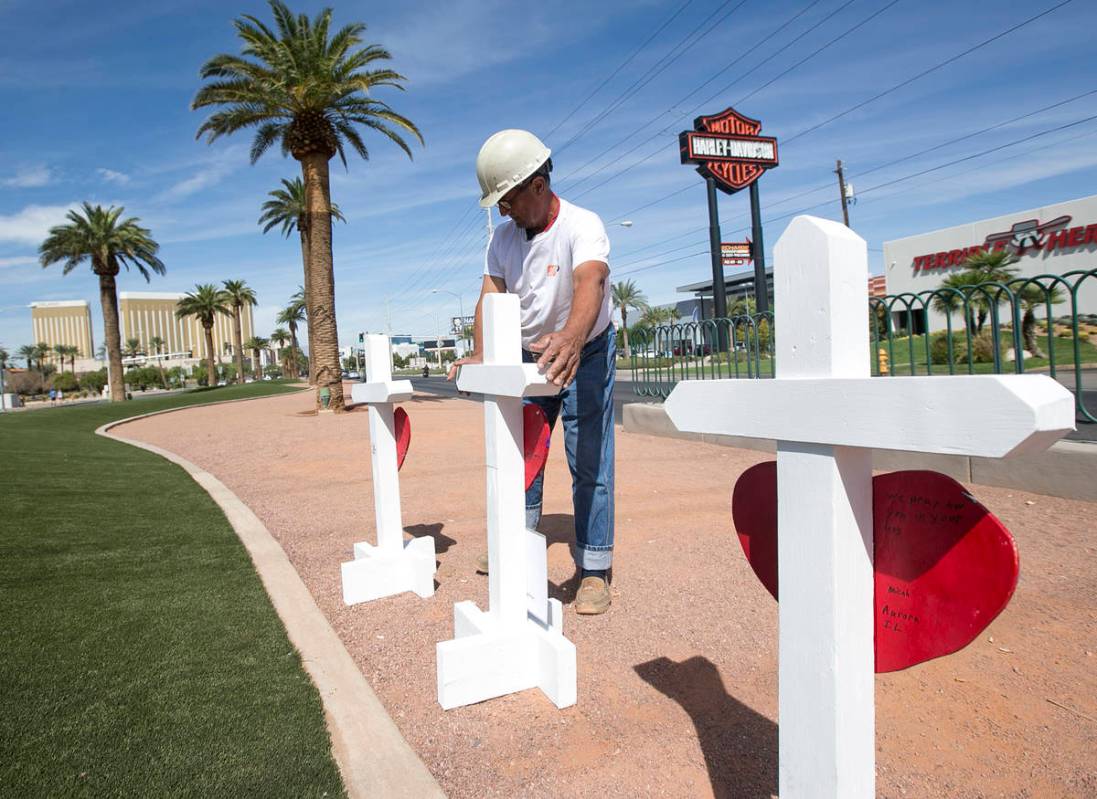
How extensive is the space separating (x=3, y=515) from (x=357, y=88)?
14467mm

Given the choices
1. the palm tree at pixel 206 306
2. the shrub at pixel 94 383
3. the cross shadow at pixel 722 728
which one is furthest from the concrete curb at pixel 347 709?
the shrub at pixel 94 383

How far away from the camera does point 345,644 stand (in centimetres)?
289

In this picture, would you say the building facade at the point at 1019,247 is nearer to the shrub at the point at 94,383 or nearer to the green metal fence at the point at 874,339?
the green metal fence at the point at 874,339

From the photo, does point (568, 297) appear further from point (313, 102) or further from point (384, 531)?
point (313, 102)

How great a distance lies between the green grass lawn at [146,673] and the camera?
1816mm

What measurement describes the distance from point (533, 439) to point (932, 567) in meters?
1.54

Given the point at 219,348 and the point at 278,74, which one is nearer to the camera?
the point at 278,74

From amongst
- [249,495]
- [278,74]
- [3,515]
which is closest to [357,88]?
[278,74]

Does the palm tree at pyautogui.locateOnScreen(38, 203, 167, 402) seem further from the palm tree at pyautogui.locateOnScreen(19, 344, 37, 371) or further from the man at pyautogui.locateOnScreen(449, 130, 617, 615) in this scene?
the palm tree at pyautogui.locateOnScreen(19, 344, 37, 371)

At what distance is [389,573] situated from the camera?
3.46 meters

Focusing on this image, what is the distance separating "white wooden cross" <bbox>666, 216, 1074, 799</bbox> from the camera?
1.13 metres

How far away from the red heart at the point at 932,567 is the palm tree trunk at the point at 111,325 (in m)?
37.1

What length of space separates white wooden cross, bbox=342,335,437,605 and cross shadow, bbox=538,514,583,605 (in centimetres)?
63

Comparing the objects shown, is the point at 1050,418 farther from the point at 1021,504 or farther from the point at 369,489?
the point at 369,489
